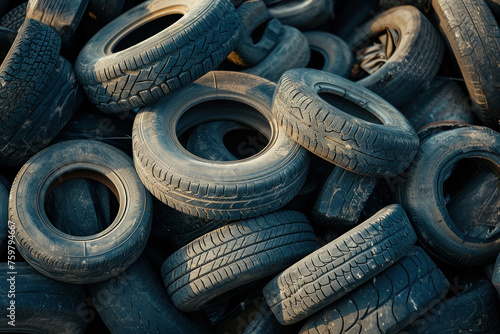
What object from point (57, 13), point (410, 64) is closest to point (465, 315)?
point (410, 64)

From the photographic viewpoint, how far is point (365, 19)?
4.98 metres

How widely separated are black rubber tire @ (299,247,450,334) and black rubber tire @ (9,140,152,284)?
4.75 feet

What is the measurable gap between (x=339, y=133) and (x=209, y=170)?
0.97 m

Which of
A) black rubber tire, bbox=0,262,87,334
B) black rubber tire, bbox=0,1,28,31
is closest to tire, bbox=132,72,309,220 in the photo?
black rubber tire, bbox=0,262,87,334

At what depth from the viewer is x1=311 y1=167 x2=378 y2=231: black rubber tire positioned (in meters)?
3.17

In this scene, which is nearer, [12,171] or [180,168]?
[180,168]

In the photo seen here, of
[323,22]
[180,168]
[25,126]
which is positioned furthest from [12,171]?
[323,22]

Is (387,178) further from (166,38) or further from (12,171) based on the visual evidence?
(12,171)

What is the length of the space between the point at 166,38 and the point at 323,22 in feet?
8.21

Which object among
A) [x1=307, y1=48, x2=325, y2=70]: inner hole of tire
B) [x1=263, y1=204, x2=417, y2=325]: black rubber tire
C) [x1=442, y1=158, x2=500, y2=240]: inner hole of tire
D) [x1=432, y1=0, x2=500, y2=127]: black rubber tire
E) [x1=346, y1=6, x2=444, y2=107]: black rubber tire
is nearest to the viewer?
[x1=263, y1=204, x2=417, y2=325]: black rubber tire

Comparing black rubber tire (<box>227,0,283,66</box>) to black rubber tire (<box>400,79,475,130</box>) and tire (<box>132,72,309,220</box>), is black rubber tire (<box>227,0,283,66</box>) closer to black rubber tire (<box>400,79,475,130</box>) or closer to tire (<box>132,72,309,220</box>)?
tire (<box>132,72,309,220</box>)

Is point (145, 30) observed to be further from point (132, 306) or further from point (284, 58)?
point (132, 306)

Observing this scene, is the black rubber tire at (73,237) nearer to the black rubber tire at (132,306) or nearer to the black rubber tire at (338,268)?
the black rubber tire at (132,306)

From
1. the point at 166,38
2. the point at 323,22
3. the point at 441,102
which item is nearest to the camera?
the point at 166,38
